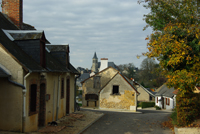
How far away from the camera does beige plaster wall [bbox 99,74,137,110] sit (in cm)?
2748

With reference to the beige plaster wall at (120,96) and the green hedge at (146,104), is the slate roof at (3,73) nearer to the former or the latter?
the beige plaster wall at (120,96)

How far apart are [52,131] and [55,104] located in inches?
155

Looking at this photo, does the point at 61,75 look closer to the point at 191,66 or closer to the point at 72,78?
the point at 72,78

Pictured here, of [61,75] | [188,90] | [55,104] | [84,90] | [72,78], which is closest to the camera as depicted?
[188,90]

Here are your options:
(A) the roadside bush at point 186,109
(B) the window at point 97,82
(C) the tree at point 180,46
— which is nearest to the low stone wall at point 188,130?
(A) the roadside bush at point 186,109

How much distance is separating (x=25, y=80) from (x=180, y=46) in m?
7.76

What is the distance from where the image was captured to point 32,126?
10859mm

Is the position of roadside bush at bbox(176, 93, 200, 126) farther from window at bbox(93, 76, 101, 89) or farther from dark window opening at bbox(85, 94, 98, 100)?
dark window opening at bbox(85, 94, 98, 100)

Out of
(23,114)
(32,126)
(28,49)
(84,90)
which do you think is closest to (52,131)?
(32,126)

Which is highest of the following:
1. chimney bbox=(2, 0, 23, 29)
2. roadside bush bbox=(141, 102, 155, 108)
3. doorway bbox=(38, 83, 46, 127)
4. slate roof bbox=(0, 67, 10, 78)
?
chimney bbox=(2, 0, 23, 29)

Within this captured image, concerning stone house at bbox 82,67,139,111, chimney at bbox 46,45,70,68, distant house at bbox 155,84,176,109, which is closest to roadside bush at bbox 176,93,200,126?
chimney at bbox 46,45,70,68

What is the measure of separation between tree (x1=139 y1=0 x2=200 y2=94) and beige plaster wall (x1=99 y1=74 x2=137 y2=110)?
45.4ft

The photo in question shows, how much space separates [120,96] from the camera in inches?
1088

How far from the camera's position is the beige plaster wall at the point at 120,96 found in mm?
27484
